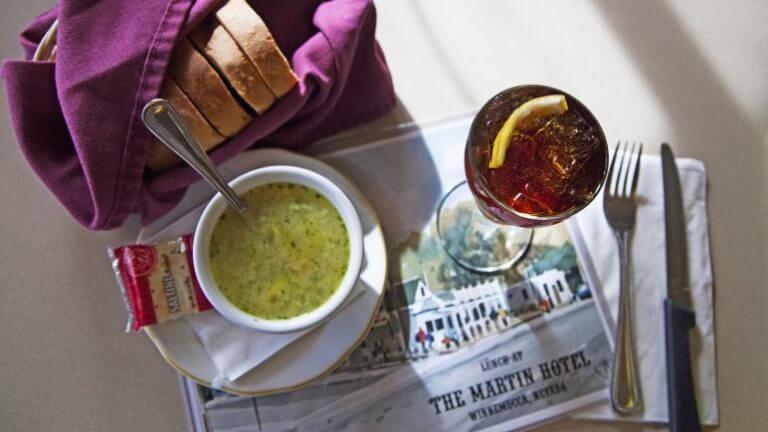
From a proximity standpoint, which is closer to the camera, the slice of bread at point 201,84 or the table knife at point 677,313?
the slice of bread at point 201,84

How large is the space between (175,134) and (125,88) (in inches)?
5.9

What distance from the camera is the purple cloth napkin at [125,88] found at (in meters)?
0.79

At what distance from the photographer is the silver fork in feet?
3.10

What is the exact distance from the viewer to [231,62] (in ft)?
2.58

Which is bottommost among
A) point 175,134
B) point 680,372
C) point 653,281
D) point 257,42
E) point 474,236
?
point 680,372

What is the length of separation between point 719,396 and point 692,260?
23 centimetres

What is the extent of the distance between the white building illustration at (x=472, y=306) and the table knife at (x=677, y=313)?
0.55 feet

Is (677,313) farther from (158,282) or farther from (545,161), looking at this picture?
(158,282)

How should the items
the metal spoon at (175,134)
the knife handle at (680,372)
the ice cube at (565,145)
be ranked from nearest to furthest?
the metal spoon at (175,134)
the ice cube at (565,145)
the knife handle at (680,372)

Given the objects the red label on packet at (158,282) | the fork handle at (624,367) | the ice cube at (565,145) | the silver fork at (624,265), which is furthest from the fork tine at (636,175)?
the red label on packet at (158,282)

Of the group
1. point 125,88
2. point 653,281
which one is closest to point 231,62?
point 125,88

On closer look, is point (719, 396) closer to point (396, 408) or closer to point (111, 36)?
point (396, 408)

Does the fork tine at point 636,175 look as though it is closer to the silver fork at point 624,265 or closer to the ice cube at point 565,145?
the silver fork at point 624,265

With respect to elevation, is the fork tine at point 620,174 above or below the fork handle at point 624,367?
above
